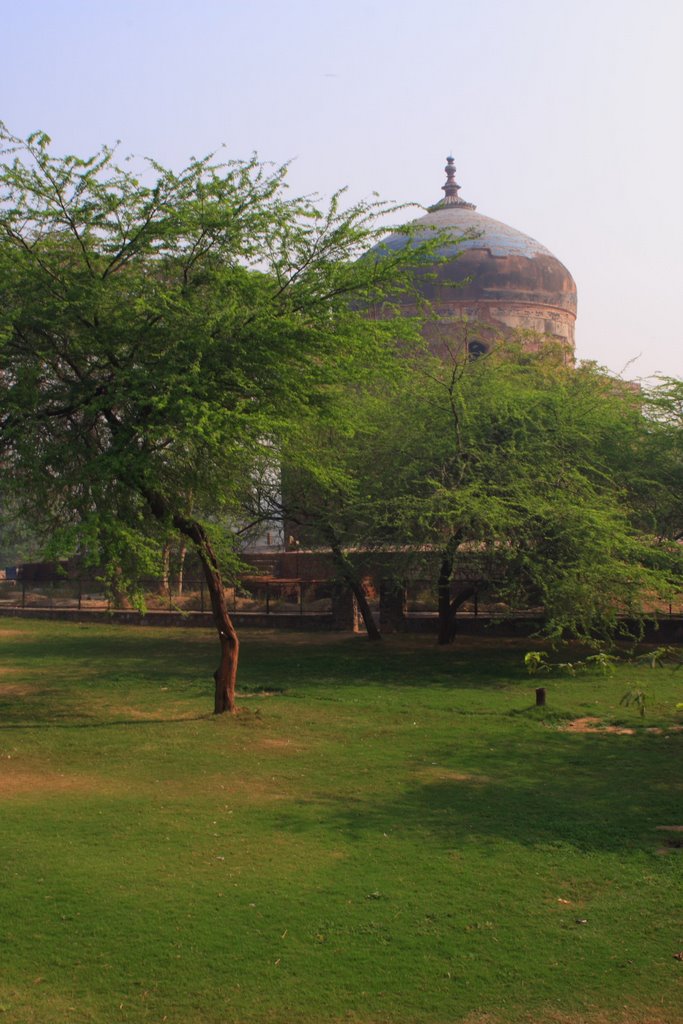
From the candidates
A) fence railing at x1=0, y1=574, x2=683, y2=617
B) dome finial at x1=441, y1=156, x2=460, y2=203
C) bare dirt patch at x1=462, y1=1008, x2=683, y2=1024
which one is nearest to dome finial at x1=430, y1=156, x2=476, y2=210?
dome finial at x1=441, y1=156, x2=460, y2=203

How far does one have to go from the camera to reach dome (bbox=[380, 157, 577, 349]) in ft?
148

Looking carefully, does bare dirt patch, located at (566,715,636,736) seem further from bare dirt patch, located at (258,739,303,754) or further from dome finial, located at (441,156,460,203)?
dome finial, located at (441,156,460,203)

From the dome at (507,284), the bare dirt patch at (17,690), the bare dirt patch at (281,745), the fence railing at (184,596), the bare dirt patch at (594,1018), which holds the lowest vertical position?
the bare dirt patch at (594,1018)

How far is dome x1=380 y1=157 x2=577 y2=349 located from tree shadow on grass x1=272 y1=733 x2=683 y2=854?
32965mm

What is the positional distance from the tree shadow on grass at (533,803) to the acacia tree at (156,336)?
474cm

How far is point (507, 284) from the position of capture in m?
46.0

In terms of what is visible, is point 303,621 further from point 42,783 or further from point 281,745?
point 42,783

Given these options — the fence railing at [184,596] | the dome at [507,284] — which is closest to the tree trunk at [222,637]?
the fence railing at [184,596]

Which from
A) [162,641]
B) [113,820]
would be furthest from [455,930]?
[162,641]

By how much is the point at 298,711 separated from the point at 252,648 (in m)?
7.35

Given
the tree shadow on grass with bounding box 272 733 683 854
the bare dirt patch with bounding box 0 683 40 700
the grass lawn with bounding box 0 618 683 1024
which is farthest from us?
the bare dirt patch with bounding box 0 683 40 700

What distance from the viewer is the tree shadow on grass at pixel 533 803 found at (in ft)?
30.5

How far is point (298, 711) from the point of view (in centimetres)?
1576

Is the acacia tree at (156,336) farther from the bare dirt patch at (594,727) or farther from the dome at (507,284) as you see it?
the dome at (507,284)
